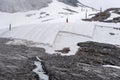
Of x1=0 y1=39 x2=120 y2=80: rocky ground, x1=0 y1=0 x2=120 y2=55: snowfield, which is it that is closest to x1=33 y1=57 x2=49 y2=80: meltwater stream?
x1=0 y1=39 x2=120 y2=80: rocky ground

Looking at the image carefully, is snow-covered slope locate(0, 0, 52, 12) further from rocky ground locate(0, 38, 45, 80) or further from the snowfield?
rocky ground locate(0, 38, 45, 80)

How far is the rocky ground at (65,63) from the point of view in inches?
1039

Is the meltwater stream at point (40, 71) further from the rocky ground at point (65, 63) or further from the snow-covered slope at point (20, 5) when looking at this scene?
the snow-covered slope at point (20, 5)

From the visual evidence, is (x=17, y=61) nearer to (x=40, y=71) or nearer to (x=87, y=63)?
(x=40, y=71)

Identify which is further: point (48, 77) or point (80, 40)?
point (80, 40)

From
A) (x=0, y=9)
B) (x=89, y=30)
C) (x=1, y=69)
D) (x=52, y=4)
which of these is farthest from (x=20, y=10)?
(x=1, y=69)

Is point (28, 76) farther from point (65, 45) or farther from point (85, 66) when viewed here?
point (65, 45)

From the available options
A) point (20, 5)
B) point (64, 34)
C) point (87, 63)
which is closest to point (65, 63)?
point (87, 63)

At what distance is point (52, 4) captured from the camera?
113 metres

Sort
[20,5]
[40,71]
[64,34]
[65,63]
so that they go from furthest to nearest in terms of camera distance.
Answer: [20,5]
[64,34]
[65,63]
[40,71]

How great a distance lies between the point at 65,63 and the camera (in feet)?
103

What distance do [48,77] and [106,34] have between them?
2128 cm

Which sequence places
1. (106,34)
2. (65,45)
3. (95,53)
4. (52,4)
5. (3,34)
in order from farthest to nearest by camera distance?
(52,4)
(3,34)
(106,34)
(65,45)
(95,53)

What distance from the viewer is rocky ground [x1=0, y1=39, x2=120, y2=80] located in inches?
1039
